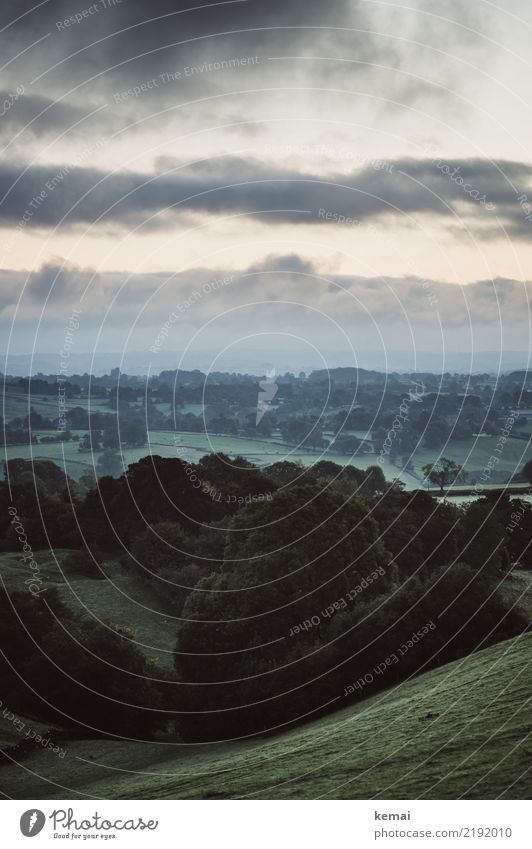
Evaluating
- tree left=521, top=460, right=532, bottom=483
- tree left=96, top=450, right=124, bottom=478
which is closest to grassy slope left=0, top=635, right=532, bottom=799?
tree left=521, top=460, right=532, bottom=483

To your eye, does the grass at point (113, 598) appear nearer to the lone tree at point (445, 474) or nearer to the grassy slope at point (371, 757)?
the grassy slope at point (371, 757)

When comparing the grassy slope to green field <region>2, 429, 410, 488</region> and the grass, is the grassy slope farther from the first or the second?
green field <region>2, 429, 410, 488</region>

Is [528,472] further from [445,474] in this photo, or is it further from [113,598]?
[113,598]

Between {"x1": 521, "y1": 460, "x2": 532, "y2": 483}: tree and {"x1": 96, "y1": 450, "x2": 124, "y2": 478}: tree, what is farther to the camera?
{"x1": 96, "y1": 450, "x2": 124, "y2": 478}: tree

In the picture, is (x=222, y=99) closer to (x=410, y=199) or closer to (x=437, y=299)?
(x=410, y=199)

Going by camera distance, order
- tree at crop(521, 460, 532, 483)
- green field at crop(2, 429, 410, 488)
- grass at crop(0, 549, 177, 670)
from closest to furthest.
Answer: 1. grass at crop(0, 549, 177, 670)
2. green field at crop(2, 429, 410, 488)
3. tree at crop(521, 460, 532, 483)

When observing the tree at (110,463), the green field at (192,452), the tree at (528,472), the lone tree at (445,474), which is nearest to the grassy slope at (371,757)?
the green field at (192,452)

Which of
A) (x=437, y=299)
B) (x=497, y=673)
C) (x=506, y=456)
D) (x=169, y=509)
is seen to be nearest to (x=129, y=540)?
(x=169, y=509)

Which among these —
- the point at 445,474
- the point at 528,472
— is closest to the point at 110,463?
the point at 445,474
